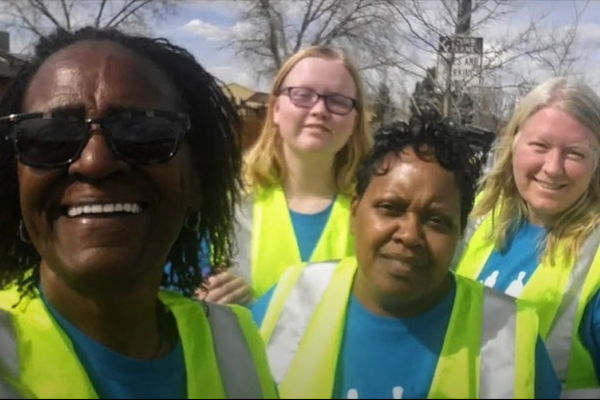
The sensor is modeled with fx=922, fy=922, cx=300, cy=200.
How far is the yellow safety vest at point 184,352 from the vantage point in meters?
1.11

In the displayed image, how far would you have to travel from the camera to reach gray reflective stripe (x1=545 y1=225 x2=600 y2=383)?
153 cm

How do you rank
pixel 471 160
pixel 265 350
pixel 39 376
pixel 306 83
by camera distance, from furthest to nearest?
pixel 306 83
pixel 471 160
pixel 265 350
pixel 39 376

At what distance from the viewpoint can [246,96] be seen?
1.59 meters

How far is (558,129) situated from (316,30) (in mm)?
454

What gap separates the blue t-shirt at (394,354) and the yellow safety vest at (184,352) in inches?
3.0

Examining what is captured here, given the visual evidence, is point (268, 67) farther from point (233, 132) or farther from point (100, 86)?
point (100, 86)

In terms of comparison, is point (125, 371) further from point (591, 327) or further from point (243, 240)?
point (591, 327)

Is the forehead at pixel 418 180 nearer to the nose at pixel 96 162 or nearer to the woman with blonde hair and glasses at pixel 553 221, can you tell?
the woman with blonde hair and glasses at pixel 553 221

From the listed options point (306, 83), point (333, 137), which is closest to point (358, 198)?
point (333, 137)

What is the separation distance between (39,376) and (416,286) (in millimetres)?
533

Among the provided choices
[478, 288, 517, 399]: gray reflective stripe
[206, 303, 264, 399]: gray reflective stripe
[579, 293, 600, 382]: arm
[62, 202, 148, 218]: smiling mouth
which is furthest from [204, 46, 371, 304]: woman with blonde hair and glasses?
[579, 293, 600, 382]: arm

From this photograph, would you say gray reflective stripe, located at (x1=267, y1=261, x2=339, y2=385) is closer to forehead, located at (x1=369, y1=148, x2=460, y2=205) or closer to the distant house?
forehead, located at (x1=369, y1=148, x2=460, y2=205)

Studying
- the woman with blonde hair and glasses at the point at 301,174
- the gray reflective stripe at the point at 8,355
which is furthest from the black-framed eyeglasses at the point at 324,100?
the gray reflective stripe at the point at 8,355

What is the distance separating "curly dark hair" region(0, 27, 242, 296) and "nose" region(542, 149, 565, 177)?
0.52m
